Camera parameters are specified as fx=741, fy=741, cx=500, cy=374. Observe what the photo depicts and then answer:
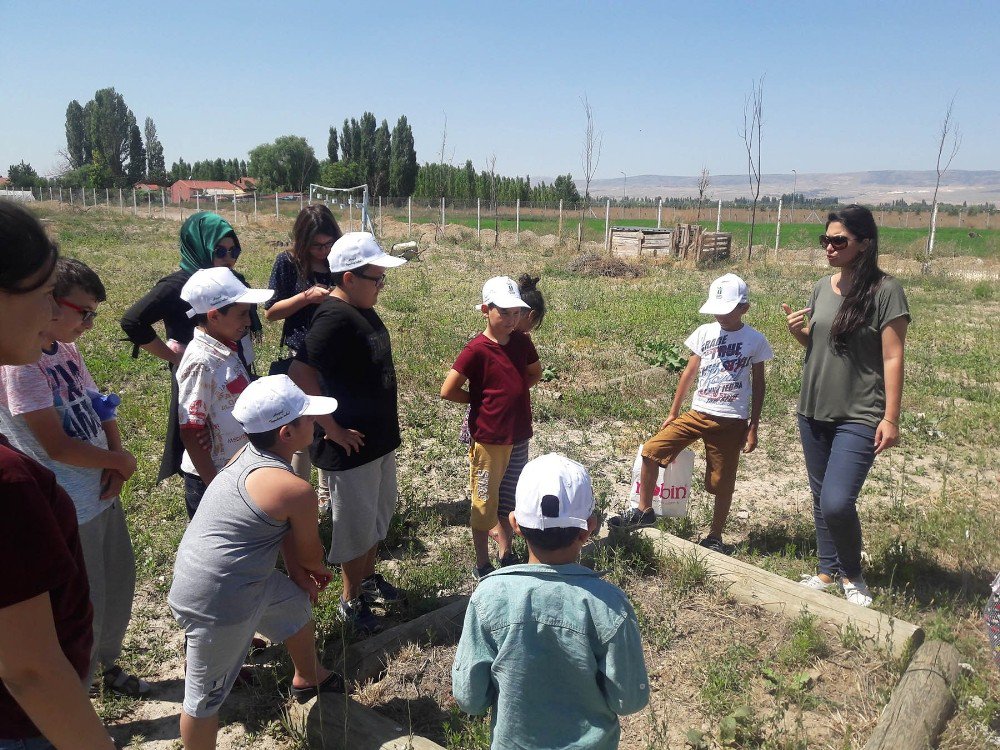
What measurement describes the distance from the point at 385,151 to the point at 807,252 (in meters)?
55.1

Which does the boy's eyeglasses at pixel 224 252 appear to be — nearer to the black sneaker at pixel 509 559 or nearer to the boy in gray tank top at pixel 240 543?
the boy in gray tank top at pixel 240 543

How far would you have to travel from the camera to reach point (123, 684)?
3287 mm

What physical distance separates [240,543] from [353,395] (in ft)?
3.72

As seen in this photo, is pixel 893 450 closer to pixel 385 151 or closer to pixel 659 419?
pixel 659 419

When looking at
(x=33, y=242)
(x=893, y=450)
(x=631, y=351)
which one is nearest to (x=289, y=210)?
(x=631, y=351)

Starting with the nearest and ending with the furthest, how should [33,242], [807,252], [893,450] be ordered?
[33,242] → [893,450] → [807,252]

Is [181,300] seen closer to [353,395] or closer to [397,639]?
[353,395]

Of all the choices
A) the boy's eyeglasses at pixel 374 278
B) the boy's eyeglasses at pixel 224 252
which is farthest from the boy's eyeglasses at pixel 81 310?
the boy's eyeglasses at pixel 374 278

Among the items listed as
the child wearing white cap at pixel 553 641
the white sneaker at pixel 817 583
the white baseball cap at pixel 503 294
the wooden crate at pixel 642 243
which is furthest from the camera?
the wooden crate at pixel 642 243

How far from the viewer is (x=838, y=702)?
124 inches

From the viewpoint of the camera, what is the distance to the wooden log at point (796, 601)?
340 cm

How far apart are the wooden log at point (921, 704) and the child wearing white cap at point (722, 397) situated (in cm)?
153

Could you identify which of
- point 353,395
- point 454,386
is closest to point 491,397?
point 454,386

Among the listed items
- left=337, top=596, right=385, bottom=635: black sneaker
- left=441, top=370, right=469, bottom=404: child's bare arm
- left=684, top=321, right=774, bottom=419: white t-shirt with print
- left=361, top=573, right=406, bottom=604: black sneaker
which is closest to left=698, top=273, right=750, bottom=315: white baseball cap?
left=684, top=321, right=774, bottom=419: white t-shirt with print
